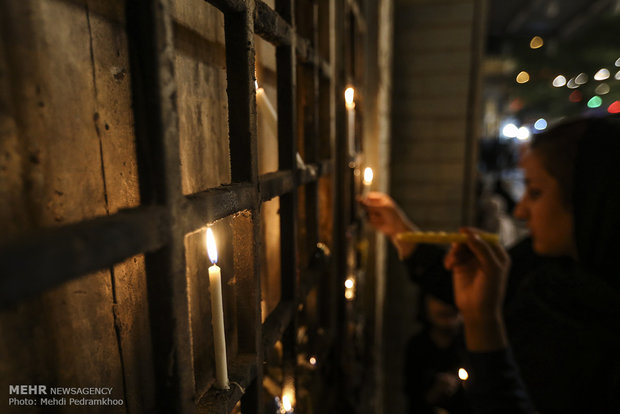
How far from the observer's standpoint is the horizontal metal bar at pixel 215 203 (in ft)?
1.57

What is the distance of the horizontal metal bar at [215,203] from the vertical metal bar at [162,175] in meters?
0.02

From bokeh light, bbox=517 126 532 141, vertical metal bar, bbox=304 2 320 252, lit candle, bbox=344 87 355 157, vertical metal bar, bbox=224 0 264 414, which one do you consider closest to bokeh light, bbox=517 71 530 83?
bokeh light, bbox=517 126 532 141

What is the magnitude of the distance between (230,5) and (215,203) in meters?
0.32

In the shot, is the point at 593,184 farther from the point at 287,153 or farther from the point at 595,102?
the point at 595,102

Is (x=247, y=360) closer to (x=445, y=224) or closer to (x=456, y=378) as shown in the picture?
(x=456, y=378)

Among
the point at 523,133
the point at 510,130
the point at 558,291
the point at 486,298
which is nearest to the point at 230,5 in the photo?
the point at 486,298

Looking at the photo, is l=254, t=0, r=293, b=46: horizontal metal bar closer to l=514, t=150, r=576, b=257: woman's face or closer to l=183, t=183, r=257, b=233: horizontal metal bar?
l=183, t=183, r=257, b=233: horizontal metal bar

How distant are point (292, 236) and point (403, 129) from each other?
3.41 m

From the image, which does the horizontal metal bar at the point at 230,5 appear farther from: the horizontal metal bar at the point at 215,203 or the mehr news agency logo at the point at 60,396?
the mehr news agency logo at the point at 60,396

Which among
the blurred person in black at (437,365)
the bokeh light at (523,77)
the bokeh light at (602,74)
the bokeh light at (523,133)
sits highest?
the bokeh light at (523,77)

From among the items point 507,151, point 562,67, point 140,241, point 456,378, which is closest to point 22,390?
point 140,241

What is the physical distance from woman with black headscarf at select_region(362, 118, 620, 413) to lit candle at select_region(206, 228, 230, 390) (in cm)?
118

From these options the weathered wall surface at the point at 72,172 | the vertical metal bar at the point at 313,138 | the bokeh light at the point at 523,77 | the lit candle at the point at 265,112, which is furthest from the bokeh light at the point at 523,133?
the weathered wall surface at the point at 72,172

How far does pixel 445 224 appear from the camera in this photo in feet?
13.5
